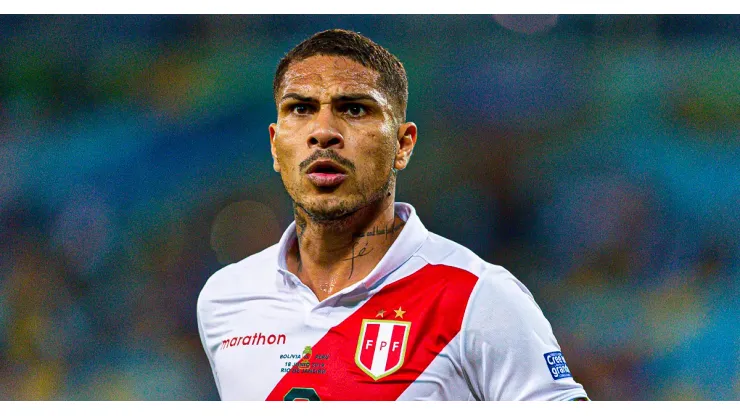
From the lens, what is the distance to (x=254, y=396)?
2438 millimetres

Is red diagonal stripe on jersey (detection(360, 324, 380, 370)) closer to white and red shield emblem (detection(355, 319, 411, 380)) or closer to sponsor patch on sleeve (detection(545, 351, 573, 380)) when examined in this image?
white and red shield emblem (detection(355, 319, 411, 380))

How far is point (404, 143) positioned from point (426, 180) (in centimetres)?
85

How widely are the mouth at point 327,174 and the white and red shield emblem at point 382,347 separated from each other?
0.48 m

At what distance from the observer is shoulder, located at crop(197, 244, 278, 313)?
2707 millimetres

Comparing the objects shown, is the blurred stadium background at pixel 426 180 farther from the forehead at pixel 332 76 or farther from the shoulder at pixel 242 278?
the forehead at pixel 332 76

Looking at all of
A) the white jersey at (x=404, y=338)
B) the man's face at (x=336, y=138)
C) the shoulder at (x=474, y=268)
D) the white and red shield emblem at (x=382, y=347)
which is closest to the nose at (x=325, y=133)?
the man's face at (x=336, y=138)

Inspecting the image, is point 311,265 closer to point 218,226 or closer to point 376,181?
point 376,181

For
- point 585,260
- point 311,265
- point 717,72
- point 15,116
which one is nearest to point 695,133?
point 717,72

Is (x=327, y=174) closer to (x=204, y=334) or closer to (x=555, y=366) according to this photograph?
(x=204, y=334)

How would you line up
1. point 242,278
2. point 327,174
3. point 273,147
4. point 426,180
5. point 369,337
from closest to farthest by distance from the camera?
point 369,337, point 327,174, point 273,147, point 242,278, point 426,180

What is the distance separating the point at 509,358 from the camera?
221 centimetres

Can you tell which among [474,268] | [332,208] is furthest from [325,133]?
[474,268]

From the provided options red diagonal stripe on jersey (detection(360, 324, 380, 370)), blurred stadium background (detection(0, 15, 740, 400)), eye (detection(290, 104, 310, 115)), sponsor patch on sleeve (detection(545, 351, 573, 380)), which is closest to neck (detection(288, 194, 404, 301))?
red diagonal stripe on jersey (detection(360, 324, 380, 370))

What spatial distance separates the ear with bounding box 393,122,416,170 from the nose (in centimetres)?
24
